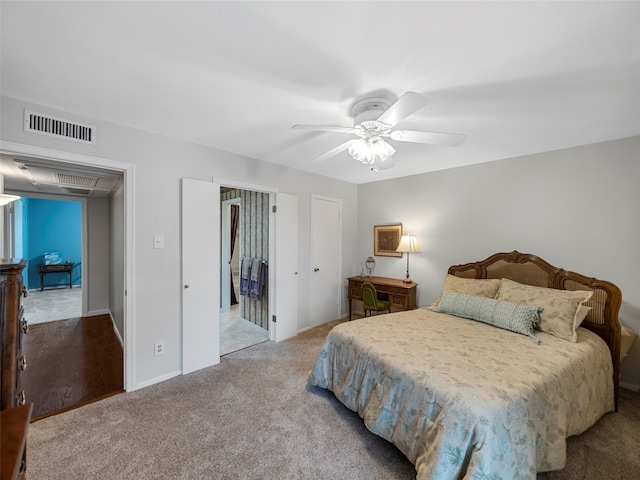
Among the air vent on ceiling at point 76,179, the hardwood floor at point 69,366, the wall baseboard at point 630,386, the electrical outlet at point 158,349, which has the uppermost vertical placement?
the air vent on ceiling at point 76,179

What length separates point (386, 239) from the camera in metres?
4.29

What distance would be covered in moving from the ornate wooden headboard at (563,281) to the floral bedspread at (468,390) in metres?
0.19

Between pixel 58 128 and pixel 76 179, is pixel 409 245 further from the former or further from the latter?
pixel 76 179

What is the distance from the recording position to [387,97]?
5.98 ft

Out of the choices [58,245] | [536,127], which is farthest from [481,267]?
[58,245]

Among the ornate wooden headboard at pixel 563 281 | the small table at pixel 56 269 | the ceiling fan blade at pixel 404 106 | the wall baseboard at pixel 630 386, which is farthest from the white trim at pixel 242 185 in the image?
the small table at pixel 56 269

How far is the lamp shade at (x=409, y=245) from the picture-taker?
3768 millimetres

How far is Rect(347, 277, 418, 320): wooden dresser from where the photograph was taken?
3629mm

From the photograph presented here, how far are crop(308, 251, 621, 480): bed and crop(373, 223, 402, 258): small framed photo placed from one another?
4.48 ft

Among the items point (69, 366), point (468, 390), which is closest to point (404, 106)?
point (468, 390)

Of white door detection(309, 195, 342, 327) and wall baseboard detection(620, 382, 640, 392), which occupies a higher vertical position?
white door detection(309, 195, 342, 327)

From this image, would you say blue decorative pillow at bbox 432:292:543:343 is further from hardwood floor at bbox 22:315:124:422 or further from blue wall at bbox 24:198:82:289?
blue wall at bbox 24:198:82:289

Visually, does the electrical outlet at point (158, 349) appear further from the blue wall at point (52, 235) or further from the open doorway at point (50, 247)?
the blue wall at point (52, 235)

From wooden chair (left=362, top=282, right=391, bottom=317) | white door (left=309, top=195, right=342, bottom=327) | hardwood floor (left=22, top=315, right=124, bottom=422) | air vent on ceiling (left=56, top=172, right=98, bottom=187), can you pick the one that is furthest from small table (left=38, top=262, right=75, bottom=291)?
wooden chair (left=362, top=282, right=391, bottom=317)
